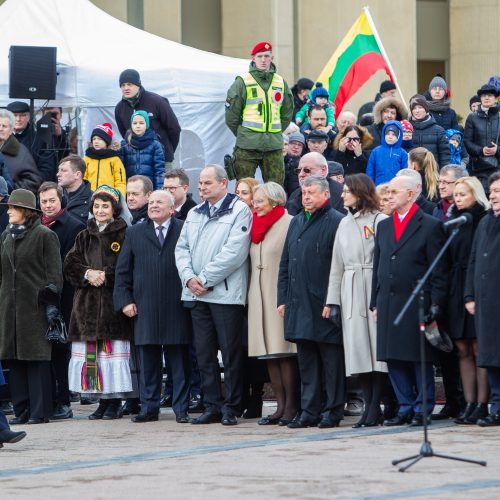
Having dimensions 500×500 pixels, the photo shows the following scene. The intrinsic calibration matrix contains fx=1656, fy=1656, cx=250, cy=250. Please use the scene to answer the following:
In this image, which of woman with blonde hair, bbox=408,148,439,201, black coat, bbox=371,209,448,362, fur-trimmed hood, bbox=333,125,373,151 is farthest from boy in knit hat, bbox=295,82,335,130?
black coat, bbox=371,209,448,362

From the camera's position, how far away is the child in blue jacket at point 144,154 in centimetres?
1831

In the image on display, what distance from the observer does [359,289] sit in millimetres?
13484

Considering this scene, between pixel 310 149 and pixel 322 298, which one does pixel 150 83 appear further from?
pixel 322 298

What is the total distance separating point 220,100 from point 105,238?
7027mm

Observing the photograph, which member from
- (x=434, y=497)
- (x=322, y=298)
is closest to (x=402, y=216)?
(x=322, y=298)

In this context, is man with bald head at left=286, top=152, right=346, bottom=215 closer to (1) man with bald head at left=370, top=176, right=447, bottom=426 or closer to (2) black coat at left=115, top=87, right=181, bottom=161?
(1) man with bald head at left=370, top=176, right=447, bottom=426

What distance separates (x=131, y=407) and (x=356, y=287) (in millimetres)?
2756

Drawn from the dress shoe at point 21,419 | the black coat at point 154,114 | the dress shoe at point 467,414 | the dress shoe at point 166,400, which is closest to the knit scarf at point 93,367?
the dress shoe at point 21,419

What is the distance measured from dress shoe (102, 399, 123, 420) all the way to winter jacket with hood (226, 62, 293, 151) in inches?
189

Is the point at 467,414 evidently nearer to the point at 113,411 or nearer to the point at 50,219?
the point at 113,411

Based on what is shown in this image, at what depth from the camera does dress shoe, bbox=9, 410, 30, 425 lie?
1470 cm

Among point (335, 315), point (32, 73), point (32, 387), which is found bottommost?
point (32, 387)

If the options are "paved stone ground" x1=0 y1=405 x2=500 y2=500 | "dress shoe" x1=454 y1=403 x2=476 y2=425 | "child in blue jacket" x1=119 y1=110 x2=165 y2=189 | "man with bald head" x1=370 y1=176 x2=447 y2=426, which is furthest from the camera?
"child in blue jacket" x1=119 y1=110 x2=165 y2=189

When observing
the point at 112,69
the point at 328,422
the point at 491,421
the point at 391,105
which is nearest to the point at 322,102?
the point at 391,105
